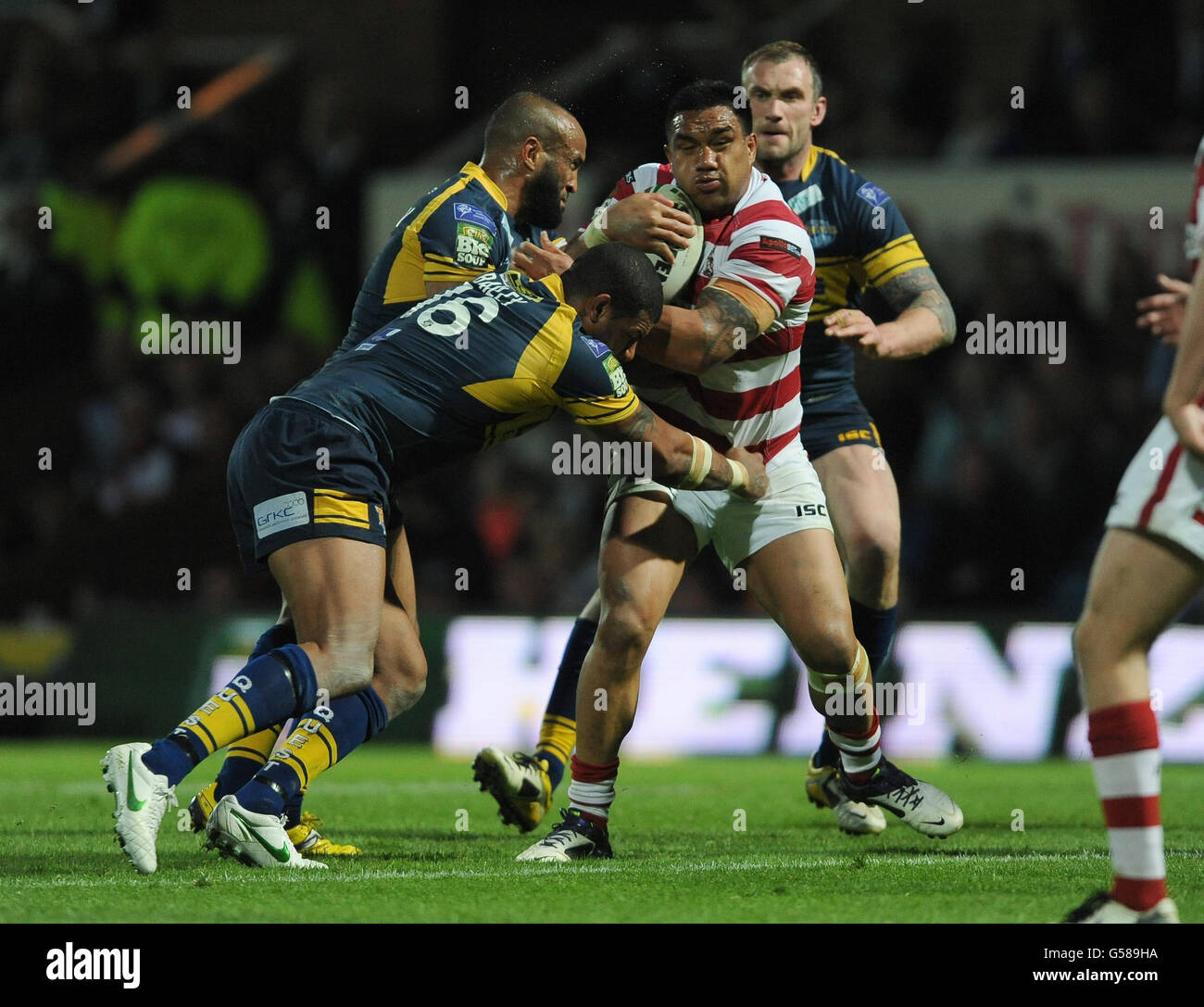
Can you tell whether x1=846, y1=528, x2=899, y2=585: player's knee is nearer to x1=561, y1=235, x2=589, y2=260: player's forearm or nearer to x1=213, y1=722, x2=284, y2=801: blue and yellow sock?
x1=561, y1=235, x2=589, y2=260: player's forearm

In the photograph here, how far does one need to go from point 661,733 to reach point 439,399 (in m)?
5.49

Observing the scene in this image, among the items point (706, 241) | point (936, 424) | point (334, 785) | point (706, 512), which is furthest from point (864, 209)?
point (936, 424)

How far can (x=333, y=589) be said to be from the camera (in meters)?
5.27

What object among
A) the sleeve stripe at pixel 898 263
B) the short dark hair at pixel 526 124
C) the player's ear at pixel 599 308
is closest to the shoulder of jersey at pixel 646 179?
the short dark hair at pixel 526 124

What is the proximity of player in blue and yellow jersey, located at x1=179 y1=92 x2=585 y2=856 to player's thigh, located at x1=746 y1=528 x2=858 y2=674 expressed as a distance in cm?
130

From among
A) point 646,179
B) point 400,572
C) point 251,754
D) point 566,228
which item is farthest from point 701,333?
point 566,228

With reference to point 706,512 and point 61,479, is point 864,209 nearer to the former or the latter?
point 706,512

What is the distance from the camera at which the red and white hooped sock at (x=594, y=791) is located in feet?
18.9

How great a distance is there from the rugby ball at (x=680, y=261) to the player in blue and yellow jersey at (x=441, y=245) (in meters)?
0.47

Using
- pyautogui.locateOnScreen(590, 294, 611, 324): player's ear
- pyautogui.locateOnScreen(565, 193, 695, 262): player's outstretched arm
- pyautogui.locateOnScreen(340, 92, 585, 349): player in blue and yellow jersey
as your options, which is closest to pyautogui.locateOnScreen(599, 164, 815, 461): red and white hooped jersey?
pyautogui.locateOnScreen(565, 193, 695, 262): player's outstretched arm

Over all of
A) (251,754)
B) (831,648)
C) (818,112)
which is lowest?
(251,754)

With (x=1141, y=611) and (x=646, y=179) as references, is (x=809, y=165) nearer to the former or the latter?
(x=646, y=179)

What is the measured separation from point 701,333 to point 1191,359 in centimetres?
199

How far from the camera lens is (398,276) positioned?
6.10 m
